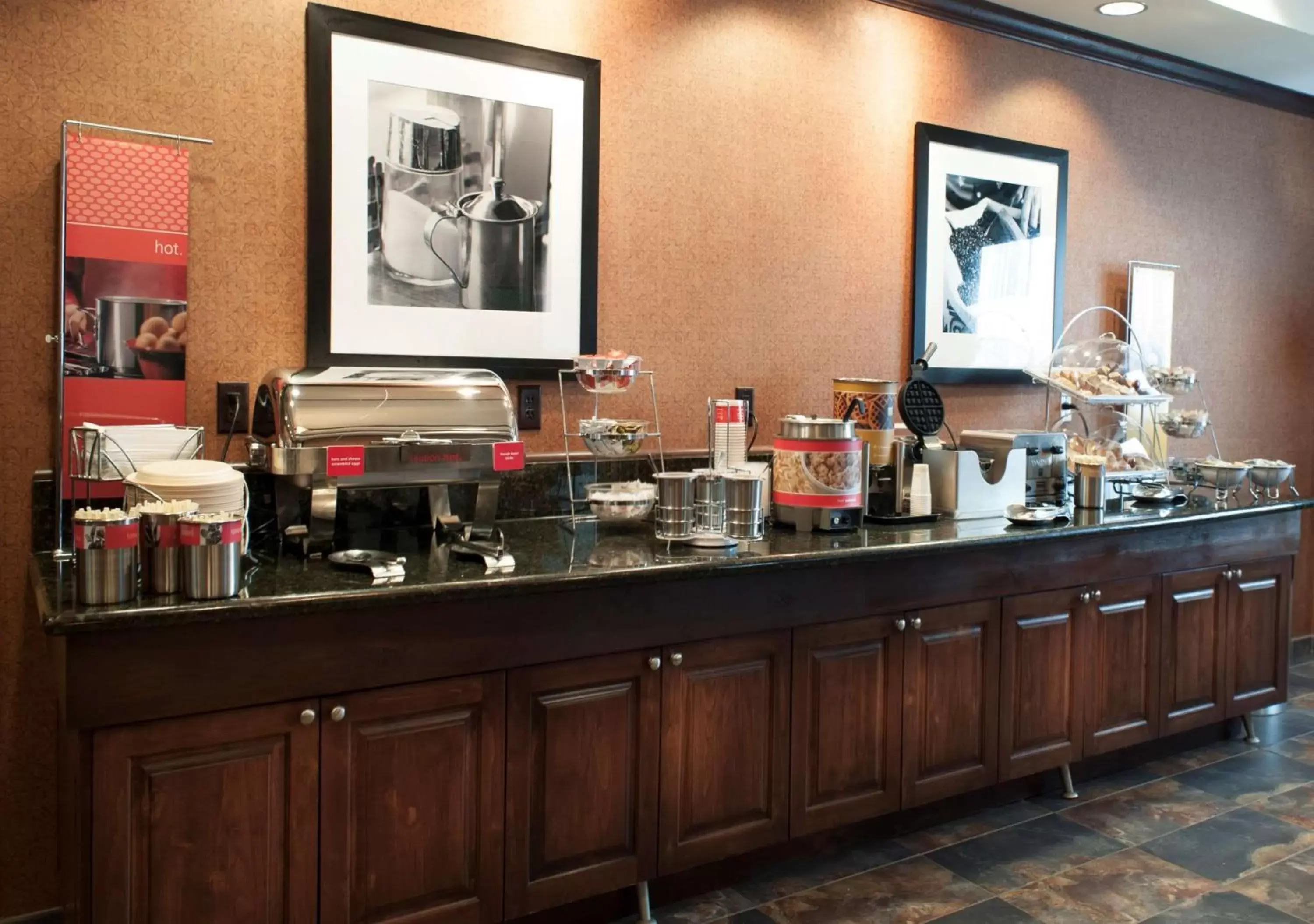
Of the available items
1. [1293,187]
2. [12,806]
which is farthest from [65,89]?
[1293,187]

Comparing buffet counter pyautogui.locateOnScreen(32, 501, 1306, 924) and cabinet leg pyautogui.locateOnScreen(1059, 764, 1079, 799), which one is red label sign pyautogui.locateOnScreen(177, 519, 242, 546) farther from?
cabinet leg pyautogui.locateOnScreen(1059, 764, 1079, 799)

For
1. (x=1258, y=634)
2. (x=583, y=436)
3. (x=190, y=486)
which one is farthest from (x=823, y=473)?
(x=1258, y=634)

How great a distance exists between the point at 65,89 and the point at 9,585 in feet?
3.51

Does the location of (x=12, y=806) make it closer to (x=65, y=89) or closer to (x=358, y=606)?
(x=358, y=606)

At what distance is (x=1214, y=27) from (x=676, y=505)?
114 inches

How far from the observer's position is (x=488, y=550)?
2164 mm

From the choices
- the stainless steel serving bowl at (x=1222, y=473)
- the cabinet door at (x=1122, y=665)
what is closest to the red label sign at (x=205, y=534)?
the cabinet door at (x=1122, y=665)

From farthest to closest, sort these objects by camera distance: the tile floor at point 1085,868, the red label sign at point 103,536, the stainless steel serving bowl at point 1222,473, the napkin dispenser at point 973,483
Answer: the stainless steel serving bowl at point 1222,473
the napkin dispenser at point 973,483
the tile floor at point 1085,868
the red label sign at point 103,536

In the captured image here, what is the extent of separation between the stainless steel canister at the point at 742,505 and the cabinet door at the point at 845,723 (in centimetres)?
28

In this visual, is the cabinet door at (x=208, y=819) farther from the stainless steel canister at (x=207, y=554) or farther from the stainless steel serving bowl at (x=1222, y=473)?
the stainless steel serving bowl at (x=1222, y=473)

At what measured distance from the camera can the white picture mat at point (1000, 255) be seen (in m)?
3.51

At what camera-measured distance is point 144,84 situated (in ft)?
7.36

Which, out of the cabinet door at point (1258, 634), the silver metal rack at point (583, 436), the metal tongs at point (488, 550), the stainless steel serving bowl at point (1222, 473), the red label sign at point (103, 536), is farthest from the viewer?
the stainless steel serving bowl at point (1222, 473)

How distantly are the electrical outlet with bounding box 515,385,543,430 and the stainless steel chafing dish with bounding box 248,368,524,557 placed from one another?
0.32 meters
